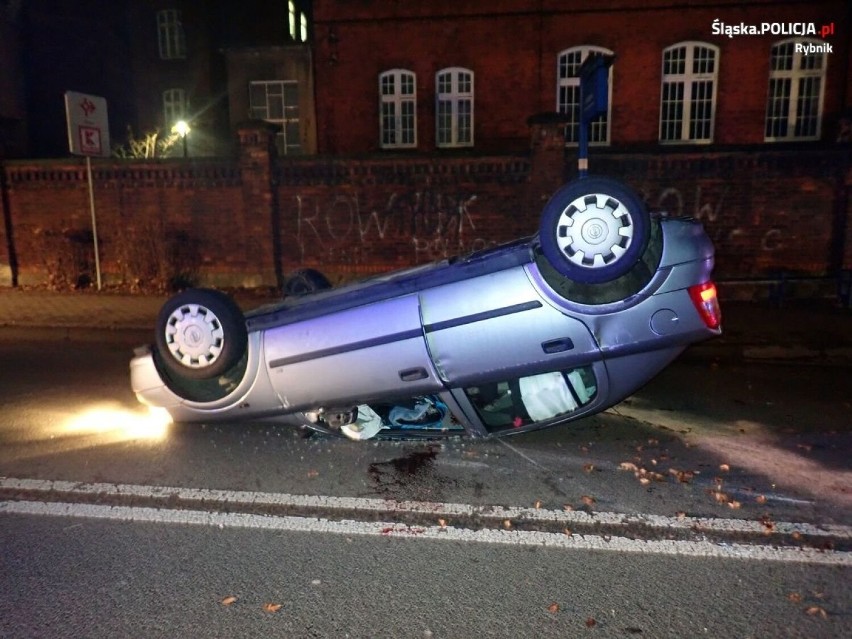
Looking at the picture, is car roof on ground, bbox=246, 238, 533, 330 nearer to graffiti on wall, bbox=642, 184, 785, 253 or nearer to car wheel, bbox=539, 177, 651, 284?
car wheel, bbox=539, 177, 651, 284

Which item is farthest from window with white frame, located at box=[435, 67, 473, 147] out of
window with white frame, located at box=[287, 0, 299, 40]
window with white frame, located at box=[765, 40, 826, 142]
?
window with white frame, located at box=[287, 0, 299, 40]

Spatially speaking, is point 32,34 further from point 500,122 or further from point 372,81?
point 500,122

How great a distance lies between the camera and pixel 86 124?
12805mm

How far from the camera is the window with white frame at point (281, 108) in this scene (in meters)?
20.1

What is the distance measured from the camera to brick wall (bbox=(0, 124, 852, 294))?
12.8 metres

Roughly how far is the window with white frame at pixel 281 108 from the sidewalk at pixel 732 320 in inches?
320

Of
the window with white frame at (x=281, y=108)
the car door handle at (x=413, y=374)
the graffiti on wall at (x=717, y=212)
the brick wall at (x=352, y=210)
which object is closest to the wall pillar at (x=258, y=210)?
the brick wall at (x=352, y=210)

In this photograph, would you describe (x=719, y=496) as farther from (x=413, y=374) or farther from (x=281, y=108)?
(x=281, y=108)

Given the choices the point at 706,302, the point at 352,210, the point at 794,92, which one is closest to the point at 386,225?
the point at 352,210

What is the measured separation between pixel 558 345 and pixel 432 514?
1.36 m

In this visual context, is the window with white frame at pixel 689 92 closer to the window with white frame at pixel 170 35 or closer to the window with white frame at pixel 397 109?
the window with white frame at pixel 397 109

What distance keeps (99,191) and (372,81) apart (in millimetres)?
7605

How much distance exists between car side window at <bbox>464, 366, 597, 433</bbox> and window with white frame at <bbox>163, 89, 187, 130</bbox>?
30.0 m

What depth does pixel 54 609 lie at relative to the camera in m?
3.05
